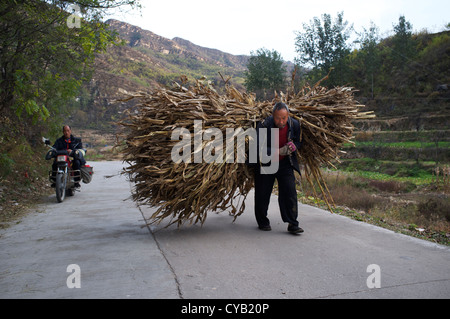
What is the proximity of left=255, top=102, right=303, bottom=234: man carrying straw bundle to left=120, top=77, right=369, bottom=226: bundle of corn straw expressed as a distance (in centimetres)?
24

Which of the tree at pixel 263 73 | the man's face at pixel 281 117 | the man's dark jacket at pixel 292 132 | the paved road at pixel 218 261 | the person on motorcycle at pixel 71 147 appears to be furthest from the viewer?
the tree at pixel 263 73

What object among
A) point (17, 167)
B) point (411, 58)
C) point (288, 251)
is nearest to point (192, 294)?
point (288, 251)

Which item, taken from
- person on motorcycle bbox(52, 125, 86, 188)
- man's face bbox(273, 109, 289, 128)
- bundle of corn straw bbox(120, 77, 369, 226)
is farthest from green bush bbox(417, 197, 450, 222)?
person on motorcycle bbox(52, 125, 86, 188)

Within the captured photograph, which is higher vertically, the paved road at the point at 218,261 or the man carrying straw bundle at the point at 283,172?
the man carrying straw bundle at the point at 283,172

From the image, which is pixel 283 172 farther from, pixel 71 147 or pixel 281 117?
pixel 71 147

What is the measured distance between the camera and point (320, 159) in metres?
6.11

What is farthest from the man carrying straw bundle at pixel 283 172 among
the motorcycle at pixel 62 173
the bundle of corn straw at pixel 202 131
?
the motorcycle at pixel 62 173

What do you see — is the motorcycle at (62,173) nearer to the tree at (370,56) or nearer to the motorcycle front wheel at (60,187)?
the motorcycle front wheel at (60,187)

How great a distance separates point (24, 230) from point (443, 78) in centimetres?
4911

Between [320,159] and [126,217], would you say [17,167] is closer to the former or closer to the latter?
[126,217]

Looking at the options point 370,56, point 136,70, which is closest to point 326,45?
point 370,56

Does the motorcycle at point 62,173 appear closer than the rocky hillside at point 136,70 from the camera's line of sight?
Yes

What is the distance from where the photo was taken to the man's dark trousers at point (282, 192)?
18.4ft

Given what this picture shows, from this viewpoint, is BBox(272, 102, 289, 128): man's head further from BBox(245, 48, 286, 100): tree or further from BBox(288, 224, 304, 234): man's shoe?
BBox(245, 48, 286, 100): tree
